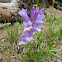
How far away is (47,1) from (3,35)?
7.96ft

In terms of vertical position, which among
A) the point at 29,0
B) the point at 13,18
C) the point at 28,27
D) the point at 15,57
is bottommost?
the point at 15,57

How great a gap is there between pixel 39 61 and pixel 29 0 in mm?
1338

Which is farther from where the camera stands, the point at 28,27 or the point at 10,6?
the point at 10,6

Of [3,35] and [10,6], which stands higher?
[10,6]

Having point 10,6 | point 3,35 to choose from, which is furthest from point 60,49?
A: point 10,6

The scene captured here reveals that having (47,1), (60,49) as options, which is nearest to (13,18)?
(60,49)

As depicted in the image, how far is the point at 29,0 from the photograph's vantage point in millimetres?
1973

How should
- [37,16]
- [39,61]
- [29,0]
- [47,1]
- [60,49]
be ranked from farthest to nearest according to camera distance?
[47,1], [29,0], [60,49], [39,61], [37,16]

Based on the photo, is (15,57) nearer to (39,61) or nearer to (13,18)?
(39,61)

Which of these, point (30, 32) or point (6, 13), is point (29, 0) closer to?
point (6, 13)

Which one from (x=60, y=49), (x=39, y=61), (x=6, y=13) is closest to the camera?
(x=39, y=61)

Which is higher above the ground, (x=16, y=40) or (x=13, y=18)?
(x=13, y=18)

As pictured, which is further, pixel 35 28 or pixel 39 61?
pixel 39 61

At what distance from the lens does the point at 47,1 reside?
336 centimetres
